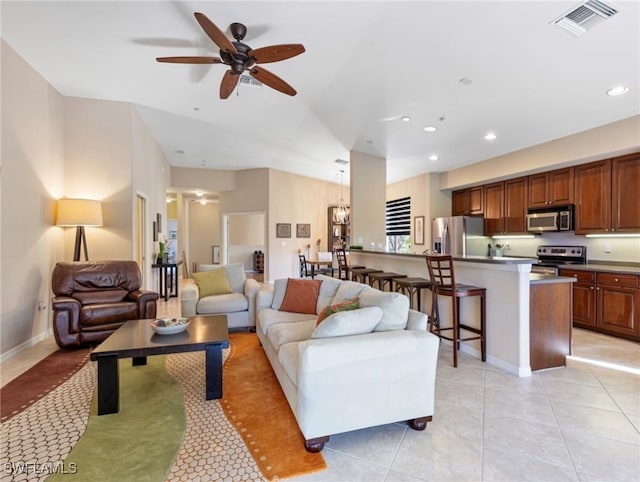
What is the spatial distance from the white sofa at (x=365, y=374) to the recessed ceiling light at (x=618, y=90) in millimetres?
3359

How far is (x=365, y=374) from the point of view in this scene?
6.48ft

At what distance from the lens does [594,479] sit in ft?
5.56

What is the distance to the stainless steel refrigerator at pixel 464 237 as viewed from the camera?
248 inches

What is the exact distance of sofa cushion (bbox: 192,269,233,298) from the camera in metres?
A: 4.38

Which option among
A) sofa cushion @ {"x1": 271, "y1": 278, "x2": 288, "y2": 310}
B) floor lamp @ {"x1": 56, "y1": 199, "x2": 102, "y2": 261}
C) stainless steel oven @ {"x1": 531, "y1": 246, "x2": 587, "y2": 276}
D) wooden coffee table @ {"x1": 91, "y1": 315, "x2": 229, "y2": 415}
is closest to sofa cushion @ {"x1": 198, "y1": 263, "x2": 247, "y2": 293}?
sofa cushion @ {"x1": 271, "y1": 278, "x2": 288, "y2": 310}

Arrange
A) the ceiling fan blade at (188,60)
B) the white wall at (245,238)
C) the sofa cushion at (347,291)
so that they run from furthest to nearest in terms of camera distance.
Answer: the white wall at (245,238) < the sofa cushion at (347,291) < the ceiling fan blade at (188,60)

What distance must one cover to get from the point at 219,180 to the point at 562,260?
7951mm

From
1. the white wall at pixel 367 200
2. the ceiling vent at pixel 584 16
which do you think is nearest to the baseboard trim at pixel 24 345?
the white wall at pixel 367 200

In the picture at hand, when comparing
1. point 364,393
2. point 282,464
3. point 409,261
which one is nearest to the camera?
point 282,464

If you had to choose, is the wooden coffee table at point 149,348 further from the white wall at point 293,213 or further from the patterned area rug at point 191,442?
the white wall at point 293,213

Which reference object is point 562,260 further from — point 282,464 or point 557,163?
point 282,464

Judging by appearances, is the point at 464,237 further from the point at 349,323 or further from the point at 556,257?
the point at 349,323

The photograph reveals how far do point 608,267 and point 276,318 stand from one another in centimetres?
433

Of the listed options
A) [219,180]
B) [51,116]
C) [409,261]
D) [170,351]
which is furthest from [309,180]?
[170,351]
